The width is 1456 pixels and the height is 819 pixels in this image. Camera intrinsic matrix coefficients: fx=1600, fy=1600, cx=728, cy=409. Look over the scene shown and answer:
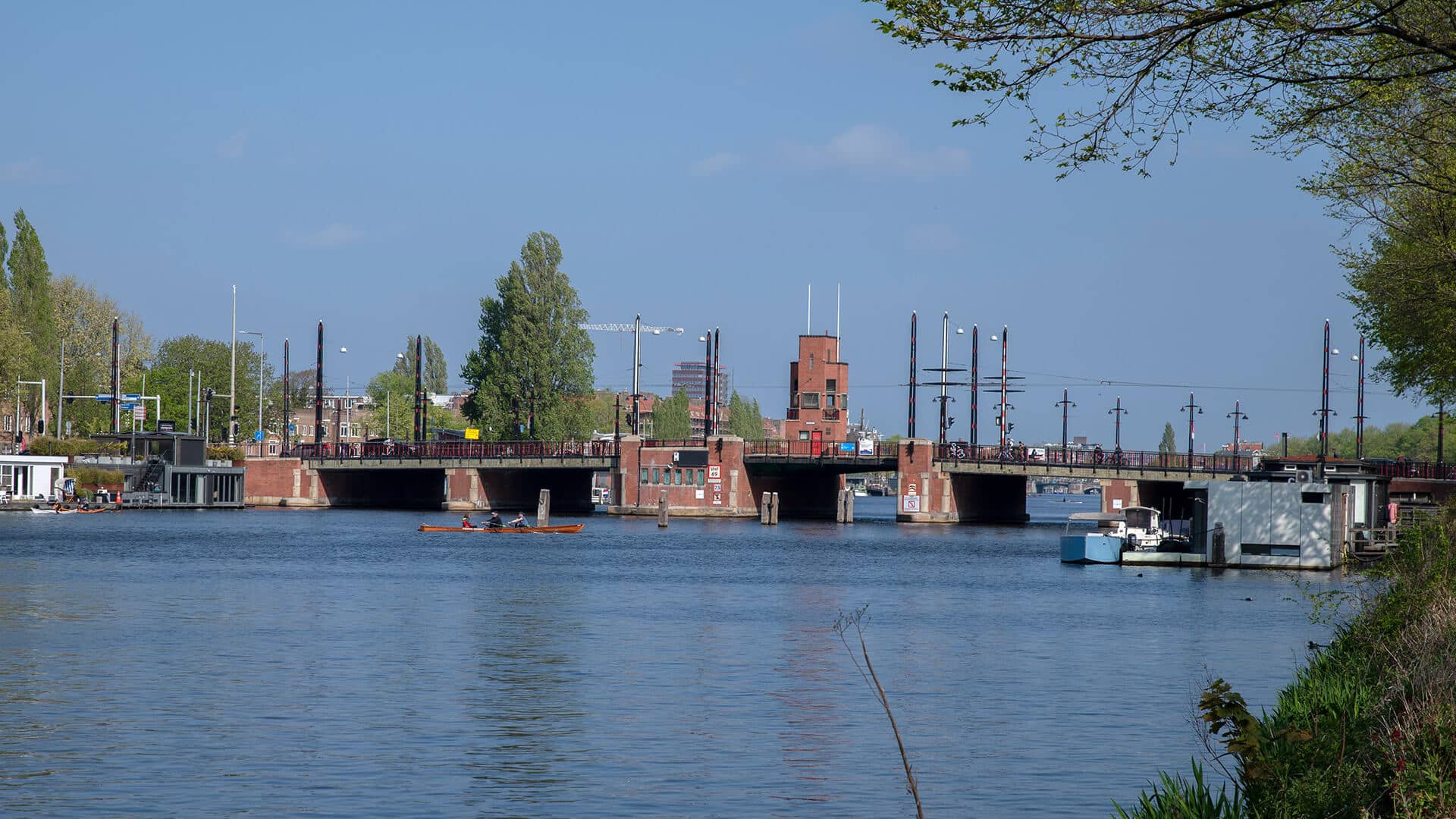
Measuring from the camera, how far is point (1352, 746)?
16.0 m

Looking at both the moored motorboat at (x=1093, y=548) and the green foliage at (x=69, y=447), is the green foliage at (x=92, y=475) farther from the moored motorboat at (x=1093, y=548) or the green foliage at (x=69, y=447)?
the moored motorboat at (x=1093, y=548)

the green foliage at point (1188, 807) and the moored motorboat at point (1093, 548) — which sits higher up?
the green foliage at point (1188, 807)

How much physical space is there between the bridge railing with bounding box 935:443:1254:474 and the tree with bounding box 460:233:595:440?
3590cm

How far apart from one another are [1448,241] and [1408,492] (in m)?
67.4

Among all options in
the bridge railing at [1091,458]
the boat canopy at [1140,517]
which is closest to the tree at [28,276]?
the bridge railing at [1091,458]

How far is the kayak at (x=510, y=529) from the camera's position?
94.4 meters

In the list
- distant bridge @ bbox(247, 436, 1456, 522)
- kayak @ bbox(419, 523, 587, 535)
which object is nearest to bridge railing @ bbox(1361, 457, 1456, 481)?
distant bridge @ bbox(247, 436, 1456, 522)

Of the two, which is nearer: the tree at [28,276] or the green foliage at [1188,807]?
the green foliage at [1188,807]

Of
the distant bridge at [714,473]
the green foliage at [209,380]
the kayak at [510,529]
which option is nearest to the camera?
the kayak at [510,529]

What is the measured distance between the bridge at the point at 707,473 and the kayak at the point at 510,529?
23693 mm

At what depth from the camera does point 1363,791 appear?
1358 centimetres

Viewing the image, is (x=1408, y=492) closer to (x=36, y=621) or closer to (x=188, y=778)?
(x=36, y=621)

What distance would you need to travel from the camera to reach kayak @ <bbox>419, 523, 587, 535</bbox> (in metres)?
94.4

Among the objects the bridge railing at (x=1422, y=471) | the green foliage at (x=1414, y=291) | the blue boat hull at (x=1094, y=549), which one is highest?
the green foliage at (x=1414, y=291)
